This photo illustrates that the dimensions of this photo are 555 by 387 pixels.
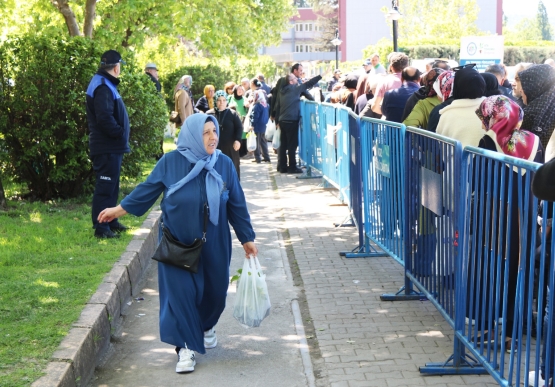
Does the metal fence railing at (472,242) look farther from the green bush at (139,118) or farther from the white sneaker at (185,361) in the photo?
the green bush at (139,118)

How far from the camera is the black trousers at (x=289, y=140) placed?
1532 centimetres

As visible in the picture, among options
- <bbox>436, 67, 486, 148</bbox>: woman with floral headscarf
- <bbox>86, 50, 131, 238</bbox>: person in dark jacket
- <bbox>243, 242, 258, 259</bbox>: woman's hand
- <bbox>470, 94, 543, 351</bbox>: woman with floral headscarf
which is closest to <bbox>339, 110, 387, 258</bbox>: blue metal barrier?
<bbox>436, 67, 486, 148</bbox>: woman with floral headscarf

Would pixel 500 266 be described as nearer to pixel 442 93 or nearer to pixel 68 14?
pixel 442 93

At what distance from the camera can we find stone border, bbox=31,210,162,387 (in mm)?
4730

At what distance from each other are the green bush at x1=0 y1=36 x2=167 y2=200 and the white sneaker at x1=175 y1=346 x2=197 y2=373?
5.77 meters

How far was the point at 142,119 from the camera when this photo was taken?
11.2 m

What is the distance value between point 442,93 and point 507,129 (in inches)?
83.2

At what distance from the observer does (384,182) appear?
7.02 meters

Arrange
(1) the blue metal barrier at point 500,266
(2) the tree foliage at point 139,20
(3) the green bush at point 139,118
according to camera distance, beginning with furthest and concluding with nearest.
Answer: (2) the tree foliage at point 139,20 < (3) the green bush at point 139,118 < (1) the blue metal barrier at point 500,266

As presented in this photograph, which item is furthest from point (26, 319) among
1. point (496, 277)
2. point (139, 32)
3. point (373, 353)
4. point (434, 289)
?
point (139, 32)

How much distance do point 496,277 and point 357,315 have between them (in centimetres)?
225

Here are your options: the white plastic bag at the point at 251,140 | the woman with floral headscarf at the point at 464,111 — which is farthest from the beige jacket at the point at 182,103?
the woman with floral headscarf at the point at 464,111

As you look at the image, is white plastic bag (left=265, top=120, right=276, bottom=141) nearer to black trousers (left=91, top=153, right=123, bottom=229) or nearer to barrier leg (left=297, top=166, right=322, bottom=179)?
barrier leg (left=297, top=166, right=322, bottom=179)

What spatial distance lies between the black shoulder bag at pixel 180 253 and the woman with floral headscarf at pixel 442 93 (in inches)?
98.7
